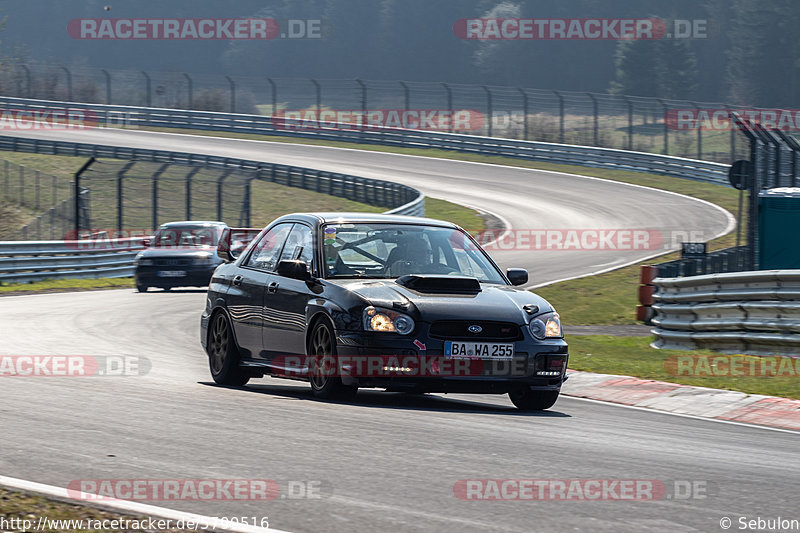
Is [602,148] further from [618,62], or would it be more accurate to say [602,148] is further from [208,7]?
[208,7]

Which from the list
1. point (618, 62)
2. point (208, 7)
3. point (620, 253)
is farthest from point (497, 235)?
point (208, 7)

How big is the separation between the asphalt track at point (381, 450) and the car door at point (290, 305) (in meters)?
0.42

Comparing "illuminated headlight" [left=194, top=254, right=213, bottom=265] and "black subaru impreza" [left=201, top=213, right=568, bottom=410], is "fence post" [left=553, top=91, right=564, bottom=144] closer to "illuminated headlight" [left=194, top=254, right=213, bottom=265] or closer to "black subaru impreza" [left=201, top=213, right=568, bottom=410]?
"illuminated headlight" [left=194, top=254, right=213, bottom=265]

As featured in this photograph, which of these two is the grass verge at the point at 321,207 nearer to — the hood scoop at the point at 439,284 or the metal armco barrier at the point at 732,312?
the metal armco barrier at the point at 732,312

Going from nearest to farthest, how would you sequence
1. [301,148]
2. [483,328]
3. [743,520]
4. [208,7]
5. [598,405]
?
[743,520] < [483,328] < [598,405] < [301,148] < [208,7]

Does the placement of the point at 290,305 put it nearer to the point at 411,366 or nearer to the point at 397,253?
the point at 397,253

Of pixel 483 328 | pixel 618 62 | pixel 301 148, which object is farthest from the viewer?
pixel 618 62

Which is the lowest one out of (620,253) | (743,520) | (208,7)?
(620,253)

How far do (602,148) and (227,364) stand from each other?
4289 centimetres

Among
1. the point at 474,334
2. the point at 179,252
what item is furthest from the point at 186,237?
the point at 474,334

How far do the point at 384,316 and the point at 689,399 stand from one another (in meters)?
3.10

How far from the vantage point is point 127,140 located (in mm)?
55656

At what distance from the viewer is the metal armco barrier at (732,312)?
1326cm

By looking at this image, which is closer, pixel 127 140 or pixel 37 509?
pixel 37 509
